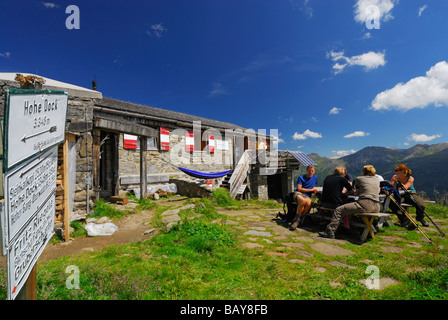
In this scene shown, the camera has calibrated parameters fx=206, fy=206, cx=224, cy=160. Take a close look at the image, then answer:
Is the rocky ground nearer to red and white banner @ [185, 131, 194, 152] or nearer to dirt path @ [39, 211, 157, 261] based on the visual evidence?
dirt path @ [39, 211, 157, 261]

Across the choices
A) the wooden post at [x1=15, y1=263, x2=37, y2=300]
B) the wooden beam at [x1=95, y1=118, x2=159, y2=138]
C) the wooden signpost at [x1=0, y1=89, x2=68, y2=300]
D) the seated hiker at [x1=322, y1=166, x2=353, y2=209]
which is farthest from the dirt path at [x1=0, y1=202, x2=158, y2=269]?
the seated hiker at [x1=322, y1=166, x2=353, y2=209]

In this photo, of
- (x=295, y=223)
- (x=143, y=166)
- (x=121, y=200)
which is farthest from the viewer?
(x=143, y=166)

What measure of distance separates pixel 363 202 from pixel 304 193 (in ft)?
4.27

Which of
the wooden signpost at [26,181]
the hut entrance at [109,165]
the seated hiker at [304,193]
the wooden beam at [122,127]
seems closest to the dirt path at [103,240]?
the wooden signpost at [26,181]

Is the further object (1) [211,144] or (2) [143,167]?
(1) [211,144]

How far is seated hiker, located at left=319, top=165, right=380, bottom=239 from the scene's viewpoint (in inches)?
146

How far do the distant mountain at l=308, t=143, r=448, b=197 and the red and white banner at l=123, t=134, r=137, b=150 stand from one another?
3740 inches

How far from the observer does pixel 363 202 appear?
373cm

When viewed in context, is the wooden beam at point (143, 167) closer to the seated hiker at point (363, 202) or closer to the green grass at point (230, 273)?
the green grass at point (230, 273)

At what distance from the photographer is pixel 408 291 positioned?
2031 millimetres

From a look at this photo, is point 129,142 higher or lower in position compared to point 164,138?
lower

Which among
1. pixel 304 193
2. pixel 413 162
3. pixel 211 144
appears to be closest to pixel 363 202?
pixel 304 193

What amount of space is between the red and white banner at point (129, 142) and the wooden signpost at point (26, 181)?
25.2ft

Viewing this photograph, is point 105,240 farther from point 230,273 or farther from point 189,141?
point 189,141
